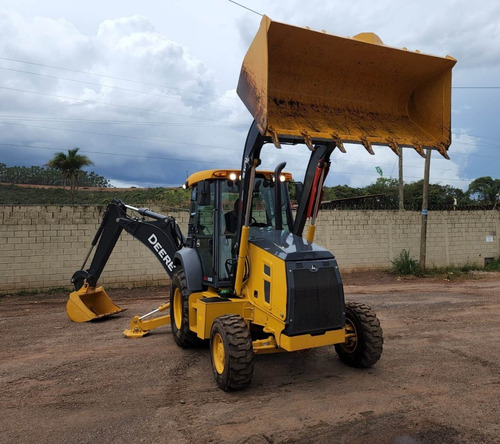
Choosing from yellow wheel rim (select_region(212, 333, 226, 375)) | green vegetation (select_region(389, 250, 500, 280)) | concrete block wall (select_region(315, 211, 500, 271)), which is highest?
concrete block wall (select_region(315, 211, 500, 271))

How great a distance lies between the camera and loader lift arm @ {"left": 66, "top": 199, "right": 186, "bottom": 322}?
6590 millimetres

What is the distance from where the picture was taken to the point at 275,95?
417cm

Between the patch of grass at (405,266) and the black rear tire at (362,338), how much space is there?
373 inches

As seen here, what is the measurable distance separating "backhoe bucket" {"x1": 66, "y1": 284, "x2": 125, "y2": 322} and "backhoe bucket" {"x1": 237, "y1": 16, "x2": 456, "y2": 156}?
4.91m

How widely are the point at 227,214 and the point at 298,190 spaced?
37.5 inches

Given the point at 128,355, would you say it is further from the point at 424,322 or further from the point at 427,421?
the point at 424,322

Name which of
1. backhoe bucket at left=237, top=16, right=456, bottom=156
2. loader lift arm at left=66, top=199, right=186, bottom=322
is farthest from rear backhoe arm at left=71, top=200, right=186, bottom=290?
backhoe bucket at left=237, top=16, right=456, bottom=156

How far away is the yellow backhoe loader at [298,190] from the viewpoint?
4.00m

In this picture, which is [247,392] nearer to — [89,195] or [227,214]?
[227,214]

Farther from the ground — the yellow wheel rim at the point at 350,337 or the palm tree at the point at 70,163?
the palm tree at the point at 70,163

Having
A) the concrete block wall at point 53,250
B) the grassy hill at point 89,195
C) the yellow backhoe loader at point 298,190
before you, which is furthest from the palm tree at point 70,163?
the yellow backhoe loader at point 298,190

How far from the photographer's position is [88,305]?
7527mm

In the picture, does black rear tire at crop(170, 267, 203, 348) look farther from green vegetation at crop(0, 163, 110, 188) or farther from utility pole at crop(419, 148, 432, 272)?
green vegetation at crop(0, 163, 110, 188)

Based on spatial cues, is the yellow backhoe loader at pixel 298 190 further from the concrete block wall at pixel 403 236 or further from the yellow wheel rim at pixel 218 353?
the concrete block wall at pixel 403 236
